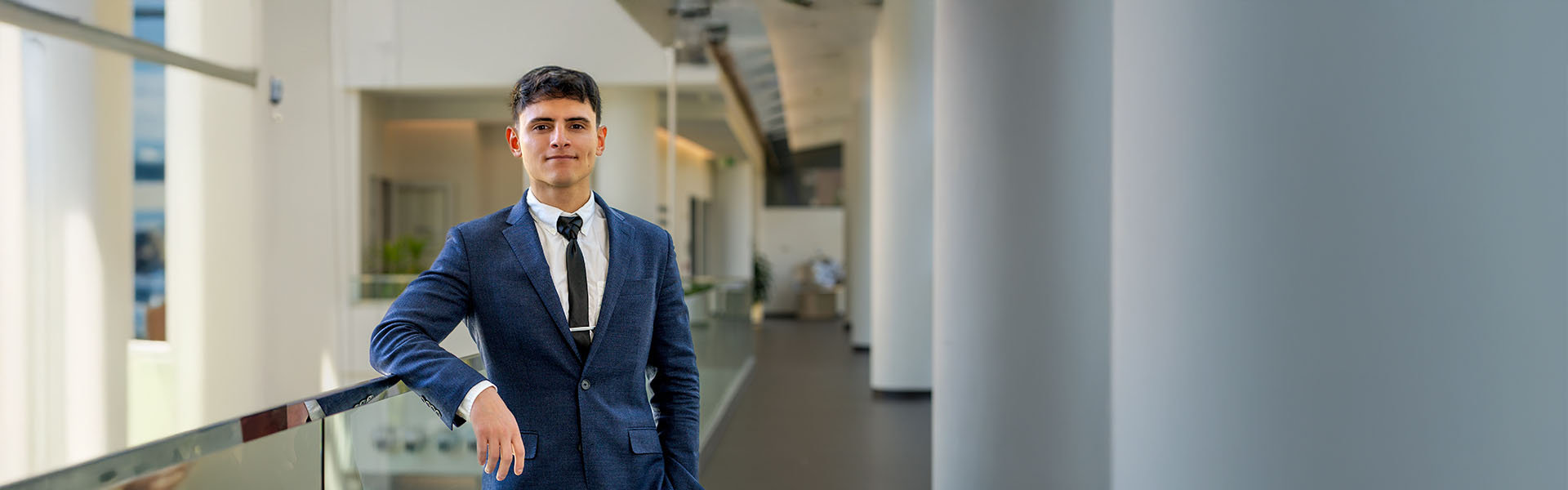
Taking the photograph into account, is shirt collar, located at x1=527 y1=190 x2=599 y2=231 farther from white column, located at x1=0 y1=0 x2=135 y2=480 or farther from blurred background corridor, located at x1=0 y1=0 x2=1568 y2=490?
white column, located at x1=0 y1=0 x2=135 y2=480

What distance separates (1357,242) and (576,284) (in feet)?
3.70

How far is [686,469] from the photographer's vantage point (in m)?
1.67

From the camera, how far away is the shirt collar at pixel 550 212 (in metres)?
1.58

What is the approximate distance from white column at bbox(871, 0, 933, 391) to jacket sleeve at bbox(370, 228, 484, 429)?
7.45m

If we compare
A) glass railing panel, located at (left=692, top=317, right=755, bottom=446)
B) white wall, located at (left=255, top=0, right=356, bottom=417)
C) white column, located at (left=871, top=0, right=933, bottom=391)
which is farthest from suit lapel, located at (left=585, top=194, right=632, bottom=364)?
white column, located at (left=871, top=0, right=933, bottom=391)

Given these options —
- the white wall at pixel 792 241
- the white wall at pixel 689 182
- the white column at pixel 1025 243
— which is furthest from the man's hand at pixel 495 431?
the white wall at pixel 792 241

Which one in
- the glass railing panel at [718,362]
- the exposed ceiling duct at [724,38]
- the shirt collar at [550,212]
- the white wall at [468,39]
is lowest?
the glass railing panel at [718,362]

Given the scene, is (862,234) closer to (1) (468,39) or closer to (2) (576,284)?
(1) (468,39)

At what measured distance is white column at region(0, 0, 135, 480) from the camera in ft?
18.7

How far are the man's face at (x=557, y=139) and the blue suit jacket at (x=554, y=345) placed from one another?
0.09 meters

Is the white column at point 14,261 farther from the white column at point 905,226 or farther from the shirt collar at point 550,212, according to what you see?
the white column at point 905,226

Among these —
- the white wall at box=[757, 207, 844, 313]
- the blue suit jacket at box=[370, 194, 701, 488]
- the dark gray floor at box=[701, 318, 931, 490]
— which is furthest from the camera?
the white wall at box=[757, 207, 844, 313]

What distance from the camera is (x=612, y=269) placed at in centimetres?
160

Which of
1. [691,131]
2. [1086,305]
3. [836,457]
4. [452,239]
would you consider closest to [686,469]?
[452,239]
